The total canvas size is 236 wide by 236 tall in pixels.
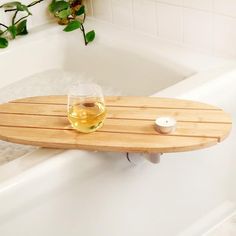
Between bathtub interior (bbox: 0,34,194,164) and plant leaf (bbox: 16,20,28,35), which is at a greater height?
plant leaf (bbox: 16,20,28,35)

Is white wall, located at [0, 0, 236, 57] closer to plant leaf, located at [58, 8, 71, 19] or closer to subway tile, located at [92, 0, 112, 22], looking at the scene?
subway tile, located at [92, 0, 112, 22]

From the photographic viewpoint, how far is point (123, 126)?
148 cm

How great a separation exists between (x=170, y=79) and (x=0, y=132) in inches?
29.8

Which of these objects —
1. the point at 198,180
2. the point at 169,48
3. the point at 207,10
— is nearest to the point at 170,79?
the point at 169,48

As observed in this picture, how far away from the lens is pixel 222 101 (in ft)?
5.83

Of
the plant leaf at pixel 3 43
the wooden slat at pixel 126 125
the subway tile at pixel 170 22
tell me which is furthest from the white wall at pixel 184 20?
the wooden slat at pixel 126 125

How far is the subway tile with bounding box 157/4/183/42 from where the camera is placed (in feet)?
6.73

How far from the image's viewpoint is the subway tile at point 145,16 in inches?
84.5

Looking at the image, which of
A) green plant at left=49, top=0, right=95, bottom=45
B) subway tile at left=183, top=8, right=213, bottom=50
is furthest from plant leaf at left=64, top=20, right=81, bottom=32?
subway tile at left=183, top=8, right=213, bottom=50

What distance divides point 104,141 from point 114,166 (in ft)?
0.44

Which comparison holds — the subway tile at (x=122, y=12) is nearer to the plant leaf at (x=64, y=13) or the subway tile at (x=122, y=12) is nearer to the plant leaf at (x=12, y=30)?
the plant leaf at (x=64, y=13)

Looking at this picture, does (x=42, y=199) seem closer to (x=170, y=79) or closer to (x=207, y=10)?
(x=170, y=79)

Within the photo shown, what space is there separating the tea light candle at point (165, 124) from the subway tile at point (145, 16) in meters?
0.79

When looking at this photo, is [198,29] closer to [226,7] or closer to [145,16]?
[226,7]
